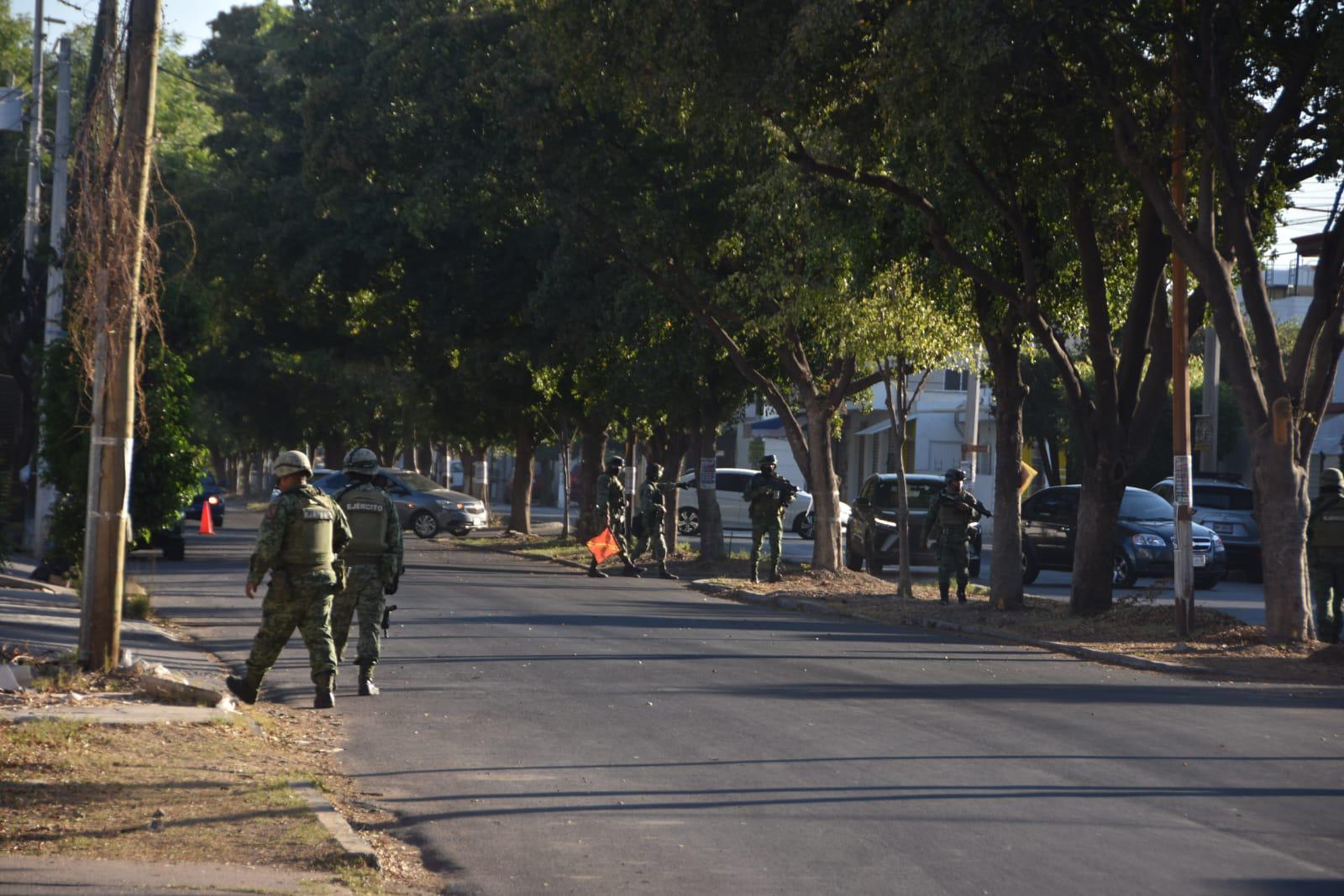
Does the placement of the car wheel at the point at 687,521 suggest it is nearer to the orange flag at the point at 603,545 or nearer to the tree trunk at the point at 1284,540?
the orange flag at the point at 603,545

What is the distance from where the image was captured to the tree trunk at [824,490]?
25922 mm

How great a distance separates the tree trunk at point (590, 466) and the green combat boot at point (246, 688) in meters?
25.6

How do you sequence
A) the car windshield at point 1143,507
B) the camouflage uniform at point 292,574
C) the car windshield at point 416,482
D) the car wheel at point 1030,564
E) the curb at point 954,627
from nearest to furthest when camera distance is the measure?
the camouflage uniform at point 292,574 < the curb at point 954,627 < the car windshield at point 1143,507 < the car wheel at point 1030,564 < the car windshield at point 416,482

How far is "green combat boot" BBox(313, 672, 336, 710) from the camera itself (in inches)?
439

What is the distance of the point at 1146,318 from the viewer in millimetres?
18375

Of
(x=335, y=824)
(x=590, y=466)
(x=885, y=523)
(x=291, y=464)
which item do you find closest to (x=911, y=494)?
(x=885, y=523)

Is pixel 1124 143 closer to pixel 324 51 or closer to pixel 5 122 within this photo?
pixel 5 122

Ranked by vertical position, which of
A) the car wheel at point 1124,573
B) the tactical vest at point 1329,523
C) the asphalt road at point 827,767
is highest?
the tactical vest at point 1329,523

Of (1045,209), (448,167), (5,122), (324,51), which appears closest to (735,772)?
(1045,209)

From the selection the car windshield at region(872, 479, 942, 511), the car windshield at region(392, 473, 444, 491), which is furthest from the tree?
the car windshield at region(392, 473, 444, 491)

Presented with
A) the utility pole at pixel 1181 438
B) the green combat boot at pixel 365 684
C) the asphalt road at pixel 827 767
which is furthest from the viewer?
the utility pole at pixel 1181 438

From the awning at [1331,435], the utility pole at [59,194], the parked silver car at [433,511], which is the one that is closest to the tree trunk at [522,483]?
the parked silver car at [433,511]

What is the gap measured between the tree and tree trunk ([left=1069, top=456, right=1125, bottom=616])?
2.37m

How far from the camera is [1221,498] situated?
2809 centimetres
